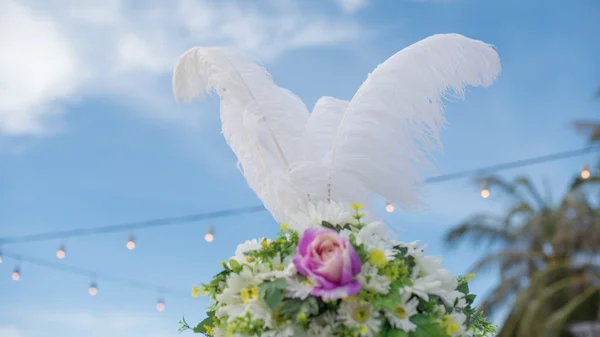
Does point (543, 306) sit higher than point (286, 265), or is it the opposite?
point (543, 306)

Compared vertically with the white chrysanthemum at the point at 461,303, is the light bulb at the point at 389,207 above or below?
above

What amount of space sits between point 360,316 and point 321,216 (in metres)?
0.25

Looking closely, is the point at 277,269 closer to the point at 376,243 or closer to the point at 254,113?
the point at 376,243

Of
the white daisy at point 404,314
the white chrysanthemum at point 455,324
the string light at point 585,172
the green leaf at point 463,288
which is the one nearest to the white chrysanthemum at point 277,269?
the white daisy at point 404,314

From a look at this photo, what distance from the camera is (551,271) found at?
35.7 feet

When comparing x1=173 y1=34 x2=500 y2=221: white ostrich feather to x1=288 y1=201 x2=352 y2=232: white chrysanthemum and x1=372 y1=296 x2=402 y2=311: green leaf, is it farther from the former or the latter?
x1=372 y1=296 x2=402 y2=311: green leaf

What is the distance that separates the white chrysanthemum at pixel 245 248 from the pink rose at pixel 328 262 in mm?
149

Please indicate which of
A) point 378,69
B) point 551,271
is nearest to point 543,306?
point 551,271

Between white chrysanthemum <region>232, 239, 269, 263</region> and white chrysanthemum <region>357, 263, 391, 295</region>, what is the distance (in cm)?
26

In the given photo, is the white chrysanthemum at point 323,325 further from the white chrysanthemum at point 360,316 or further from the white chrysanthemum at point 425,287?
the white chrysanthemum at point 425,287

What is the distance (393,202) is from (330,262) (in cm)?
44

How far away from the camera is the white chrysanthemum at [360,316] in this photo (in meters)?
1.40

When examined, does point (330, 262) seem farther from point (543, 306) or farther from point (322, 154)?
A: point (543, 306)

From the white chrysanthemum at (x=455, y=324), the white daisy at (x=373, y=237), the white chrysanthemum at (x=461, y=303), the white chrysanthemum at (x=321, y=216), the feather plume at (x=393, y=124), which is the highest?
the feather plume at (x=393, y=124)
